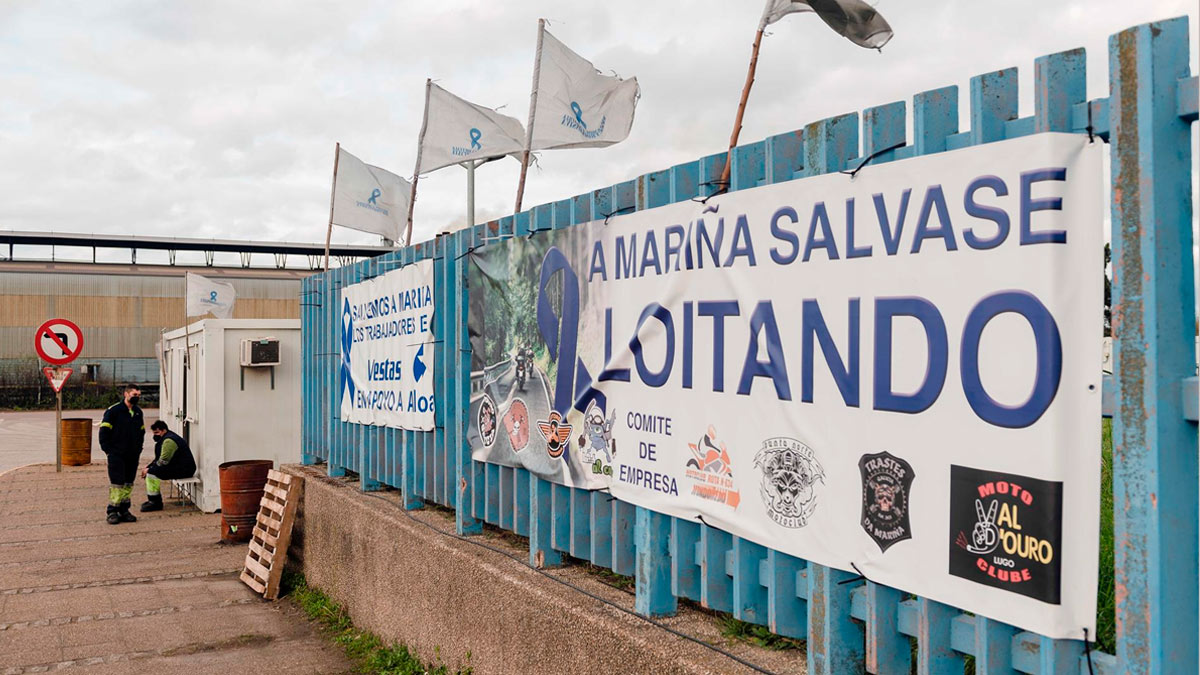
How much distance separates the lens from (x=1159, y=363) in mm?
2264

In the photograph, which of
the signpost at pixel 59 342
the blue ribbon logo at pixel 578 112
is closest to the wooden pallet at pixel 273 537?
the blue ribbon logo at pixel 578 112

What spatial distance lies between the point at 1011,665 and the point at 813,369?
104cm

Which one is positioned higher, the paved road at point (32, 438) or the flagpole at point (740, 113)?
the flagpole at point (740, 113)

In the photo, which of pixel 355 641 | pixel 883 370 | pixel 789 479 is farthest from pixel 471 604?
pixel 883 370

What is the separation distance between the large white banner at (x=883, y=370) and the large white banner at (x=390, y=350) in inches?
93.4

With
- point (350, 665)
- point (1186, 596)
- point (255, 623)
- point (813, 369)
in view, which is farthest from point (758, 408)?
point (255, 623)

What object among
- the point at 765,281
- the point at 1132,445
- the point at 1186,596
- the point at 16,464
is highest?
the point at 765,281

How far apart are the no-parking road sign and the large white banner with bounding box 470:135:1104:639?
15.0m

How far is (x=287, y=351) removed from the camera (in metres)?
13.0

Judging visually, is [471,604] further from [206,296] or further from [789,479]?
[206,296]

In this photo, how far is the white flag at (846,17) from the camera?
4203 millimetres

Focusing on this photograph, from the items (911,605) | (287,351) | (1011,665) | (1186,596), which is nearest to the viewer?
(1186,596)

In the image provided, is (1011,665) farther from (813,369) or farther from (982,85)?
(982,85)

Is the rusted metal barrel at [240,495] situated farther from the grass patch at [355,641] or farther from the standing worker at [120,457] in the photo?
the standing worker at [120,457]
